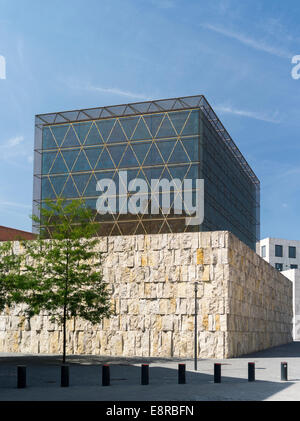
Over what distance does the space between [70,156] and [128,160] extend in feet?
20.5

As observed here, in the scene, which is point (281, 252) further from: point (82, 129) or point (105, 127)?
point (82, 129)

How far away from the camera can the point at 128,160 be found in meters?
52.8

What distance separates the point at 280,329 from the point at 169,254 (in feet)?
85.3

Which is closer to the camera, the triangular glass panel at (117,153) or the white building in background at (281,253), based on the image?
the triangular glass panel at (117,153)

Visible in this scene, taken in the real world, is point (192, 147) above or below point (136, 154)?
above

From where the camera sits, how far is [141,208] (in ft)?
172

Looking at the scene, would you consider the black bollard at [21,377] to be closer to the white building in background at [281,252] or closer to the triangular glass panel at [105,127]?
the triangular glass panel at [105,127]

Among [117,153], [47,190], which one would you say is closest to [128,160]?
[117,153]

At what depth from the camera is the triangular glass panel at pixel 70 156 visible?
5500cm

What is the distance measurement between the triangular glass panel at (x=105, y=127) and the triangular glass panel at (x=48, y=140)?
16.8 feet

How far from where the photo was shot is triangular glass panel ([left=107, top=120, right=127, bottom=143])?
2103 inches

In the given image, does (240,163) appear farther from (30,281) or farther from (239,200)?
(30,281)

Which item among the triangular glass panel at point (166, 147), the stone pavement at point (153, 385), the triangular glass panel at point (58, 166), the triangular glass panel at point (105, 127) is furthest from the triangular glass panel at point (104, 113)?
the stone pavement at point (153, 385)
